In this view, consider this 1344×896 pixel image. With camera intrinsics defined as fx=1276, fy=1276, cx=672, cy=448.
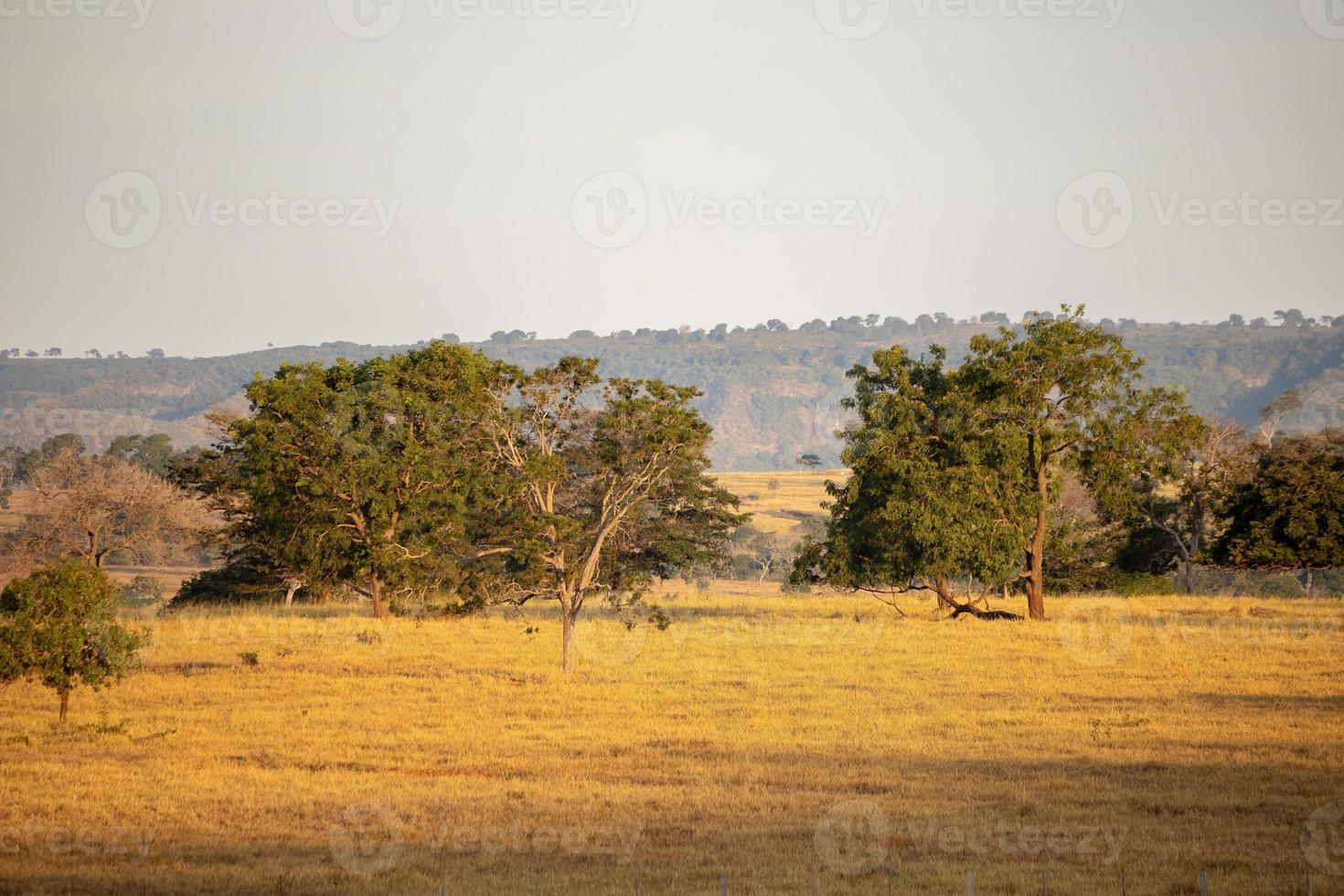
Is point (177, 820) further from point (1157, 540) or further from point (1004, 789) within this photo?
point (1157, 540)

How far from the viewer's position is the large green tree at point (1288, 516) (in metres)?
48.6

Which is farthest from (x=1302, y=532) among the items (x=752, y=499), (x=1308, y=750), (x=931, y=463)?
(x=752, y=499)

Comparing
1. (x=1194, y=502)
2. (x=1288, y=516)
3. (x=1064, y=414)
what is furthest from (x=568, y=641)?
(x=1194, y=502)

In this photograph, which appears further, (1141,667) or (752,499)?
(752,499)

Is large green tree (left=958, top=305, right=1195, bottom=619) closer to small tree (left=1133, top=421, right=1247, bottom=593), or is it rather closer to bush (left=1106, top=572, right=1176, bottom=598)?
small tree (left=1133, top=421, right=1247, bottom=593)

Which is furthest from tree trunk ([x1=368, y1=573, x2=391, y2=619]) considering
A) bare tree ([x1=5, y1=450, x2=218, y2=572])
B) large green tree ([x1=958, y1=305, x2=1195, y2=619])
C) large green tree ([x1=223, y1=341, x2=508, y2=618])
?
large green tree ([x1=958, y1=305, x2=1195, y2=619])

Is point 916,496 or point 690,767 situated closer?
point 690,767

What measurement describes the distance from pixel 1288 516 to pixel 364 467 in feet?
115

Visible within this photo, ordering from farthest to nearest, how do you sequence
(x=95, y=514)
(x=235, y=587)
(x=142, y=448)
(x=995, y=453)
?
(x=142, y=448) < (x=235, y=587) < (x=95, y=514) < (x=995, y=453)

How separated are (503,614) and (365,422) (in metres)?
12.3

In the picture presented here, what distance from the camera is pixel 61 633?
2688 centimetres

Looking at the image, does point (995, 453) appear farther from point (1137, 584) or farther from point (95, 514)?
point (95, 514)

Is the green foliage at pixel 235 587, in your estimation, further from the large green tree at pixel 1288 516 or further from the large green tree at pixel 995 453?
the large green tree at pixel 1288 516

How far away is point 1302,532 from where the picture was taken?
48.4 m
